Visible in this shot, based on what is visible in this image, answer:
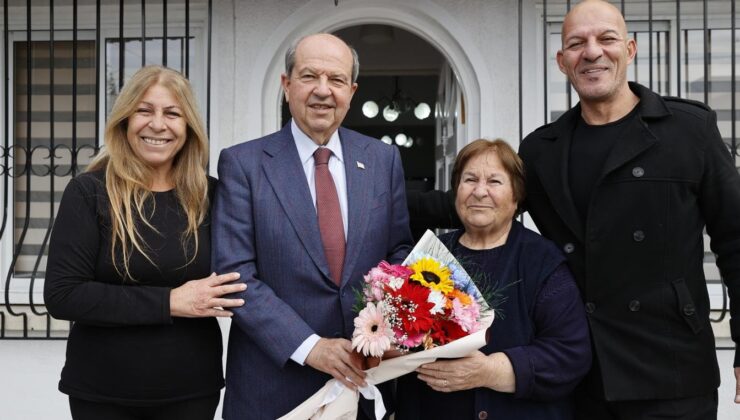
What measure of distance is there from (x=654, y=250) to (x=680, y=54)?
2476mm

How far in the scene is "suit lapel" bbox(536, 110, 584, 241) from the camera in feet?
6.06

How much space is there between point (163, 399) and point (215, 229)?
1.69 ft

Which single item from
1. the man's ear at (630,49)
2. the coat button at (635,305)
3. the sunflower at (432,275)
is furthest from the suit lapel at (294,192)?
the man's ear at (630,49)

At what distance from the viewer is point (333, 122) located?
185 cm

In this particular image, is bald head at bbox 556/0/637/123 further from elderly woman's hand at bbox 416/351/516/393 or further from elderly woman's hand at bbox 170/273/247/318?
elderly woman's hand at bbox 170/273/247/318

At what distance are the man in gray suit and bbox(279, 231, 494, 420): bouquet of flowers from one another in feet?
0.64

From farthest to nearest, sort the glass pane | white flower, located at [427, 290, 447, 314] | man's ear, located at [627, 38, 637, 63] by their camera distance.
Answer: the glass pane, man's ear, located at [627, 38, 637, 63], white flower, located at [427, 290, 447, 314]

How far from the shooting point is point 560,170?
190 cm

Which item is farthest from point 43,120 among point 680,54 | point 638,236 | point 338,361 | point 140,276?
point 680,54

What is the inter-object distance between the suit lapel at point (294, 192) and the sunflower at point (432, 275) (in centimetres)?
33

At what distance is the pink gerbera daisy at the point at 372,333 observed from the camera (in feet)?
4.72

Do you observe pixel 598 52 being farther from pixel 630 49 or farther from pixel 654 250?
pixel 654 250

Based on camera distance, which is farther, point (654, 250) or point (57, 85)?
point (57, 85)

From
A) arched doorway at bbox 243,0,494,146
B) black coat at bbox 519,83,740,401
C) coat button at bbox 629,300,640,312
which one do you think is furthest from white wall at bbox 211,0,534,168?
coat button at bbox 629,300,640,312
